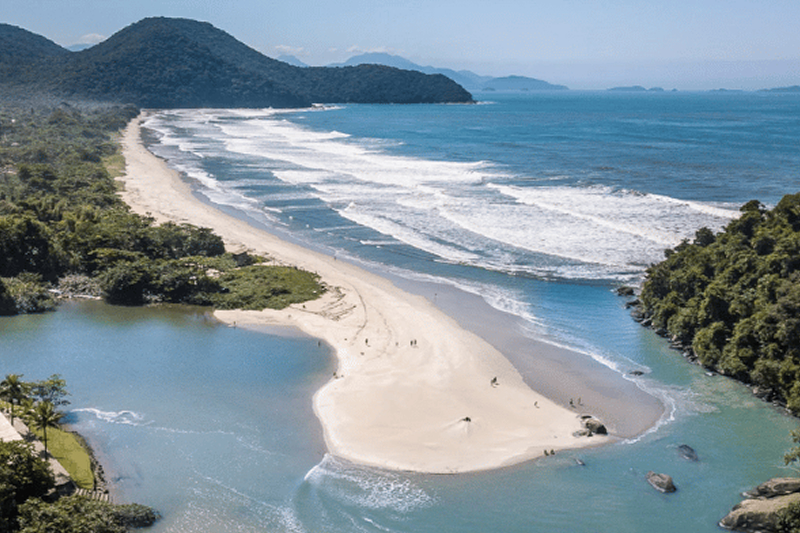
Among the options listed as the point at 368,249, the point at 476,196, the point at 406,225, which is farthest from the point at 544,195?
the point at 368,249

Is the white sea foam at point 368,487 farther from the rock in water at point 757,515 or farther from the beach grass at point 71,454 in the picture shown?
the rock in water at point 757,515

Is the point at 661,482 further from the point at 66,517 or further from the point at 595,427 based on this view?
the point at 66,517

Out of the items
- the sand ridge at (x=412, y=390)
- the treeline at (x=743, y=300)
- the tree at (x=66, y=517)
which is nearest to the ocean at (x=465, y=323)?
the sand ridge at (x=412, y=390)

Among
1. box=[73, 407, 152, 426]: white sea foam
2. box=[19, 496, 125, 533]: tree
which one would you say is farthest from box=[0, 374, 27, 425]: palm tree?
box=[19, 496, 125, 533]: tree

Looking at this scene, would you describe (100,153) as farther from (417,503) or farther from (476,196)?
(417,503)

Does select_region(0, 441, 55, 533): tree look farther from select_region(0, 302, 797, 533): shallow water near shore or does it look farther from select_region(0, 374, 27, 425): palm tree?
select_region(0, 374, 27, 425): palm tree

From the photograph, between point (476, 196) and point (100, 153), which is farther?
point (100, 153)

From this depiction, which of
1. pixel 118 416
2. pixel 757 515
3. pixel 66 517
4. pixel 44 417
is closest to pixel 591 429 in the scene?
pixel 757 515
